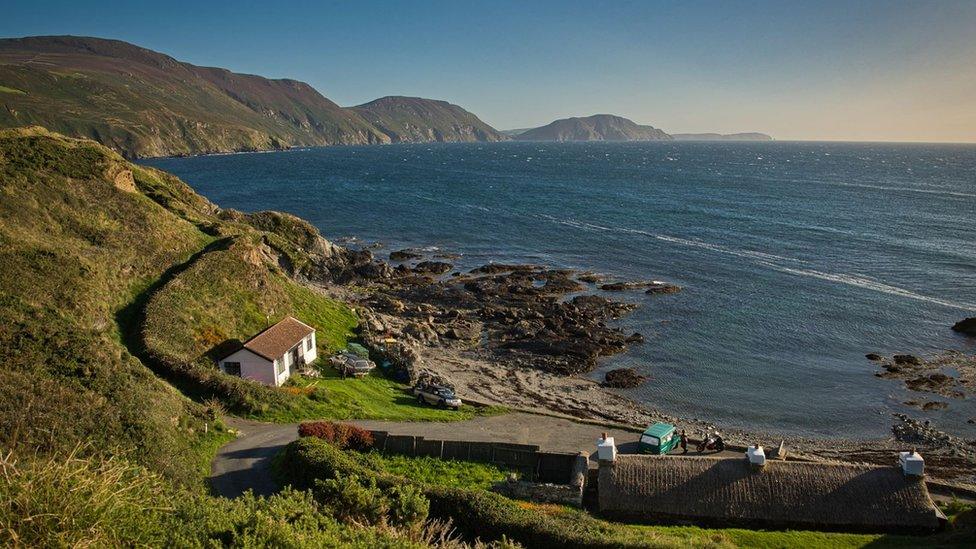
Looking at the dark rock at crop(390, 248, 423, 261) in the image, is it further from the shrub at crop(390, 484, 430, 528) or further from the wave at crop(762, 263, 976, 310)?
the shrub at crop(390, 484, 430, 528)

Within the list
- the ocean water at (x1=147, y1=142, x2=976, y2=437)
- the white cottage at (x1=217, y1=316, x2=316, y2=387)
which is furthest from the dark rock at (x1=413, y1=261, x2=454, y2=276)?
the white cottage at (x1=217, y1=316, x2=316, y2=387)

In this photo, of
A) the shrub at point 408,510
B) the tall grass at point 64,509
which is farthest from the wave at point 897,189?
the tall grass at point 64,509

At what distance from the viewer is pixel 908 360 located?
51.5m

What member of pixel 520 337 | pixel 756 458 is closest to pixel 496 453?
pixel 756 458

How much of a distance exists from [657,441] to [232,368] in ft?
82.1

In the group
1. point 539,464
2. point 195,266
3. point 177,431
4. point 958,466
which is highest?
point 195,266

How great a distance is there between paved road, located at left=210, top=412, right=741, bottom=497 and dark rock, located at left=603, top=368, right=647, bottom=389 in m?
10.3

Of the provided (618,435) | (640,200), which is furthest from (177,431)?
(640,200)

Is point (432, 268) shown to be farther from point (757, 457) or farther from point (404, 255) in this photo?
point (757, 457)

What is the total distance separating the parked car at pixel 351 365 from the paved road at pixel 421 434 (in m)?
8.20

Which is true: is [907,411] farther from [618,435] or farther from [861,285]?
[861,285]

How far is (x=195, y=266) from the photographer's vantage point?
44719 millimetres

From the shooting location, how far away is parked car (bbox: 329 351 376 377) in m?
42.5

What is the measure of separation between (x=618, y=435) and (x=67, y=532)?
101 feet
